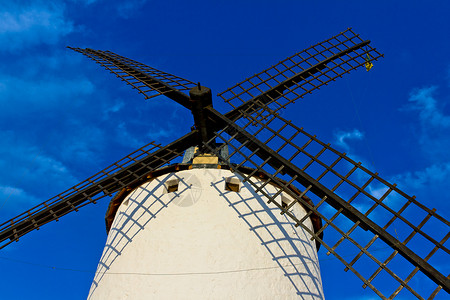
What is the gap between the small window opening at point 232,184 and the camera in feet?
20.5

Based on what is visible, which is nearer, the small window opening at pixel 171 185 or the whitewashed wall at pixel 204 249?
the whitewashed wall at pixel 204 249

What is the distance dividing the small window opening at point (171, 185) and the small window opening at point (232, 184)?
33.2 inches

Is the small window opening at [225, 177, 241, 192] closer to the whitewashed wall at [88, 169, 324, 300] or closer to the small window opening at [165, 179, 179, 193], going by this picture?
the whitewashed wall at [88, 169, 324, 300]

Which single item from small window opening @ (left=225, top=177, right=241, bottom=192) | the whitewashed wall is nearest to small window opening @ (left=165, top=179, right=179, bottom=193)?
the whitewashed wall

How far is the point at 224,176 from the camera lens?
625 centimetres

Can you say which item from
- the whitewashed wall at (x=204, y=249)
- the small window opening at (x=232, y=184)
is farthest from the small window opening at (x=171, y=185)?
the small window opening at (x=232, y=184)

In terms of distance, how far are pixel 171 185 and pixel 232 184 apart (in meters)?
1.03

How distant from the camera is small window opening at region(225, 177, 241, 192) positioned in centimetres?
625

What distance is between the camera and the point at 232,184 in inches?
249

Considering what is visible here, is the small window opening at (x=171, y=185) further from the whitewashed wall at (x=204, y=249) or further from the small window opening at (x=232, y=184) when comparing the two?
the small window opening at (x=232, y=184)

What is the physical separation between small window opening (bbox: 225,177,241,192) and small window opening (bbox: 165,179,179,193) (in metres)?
0.84

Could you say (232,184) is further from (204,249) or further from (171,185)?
(204,249)

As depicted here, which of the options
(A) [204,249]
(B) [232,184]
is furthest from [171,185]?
(A) [204,249]

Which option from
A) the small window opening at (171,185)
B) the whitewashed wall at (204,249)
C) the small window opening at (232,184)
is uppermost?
the small window opening at (171,185)
